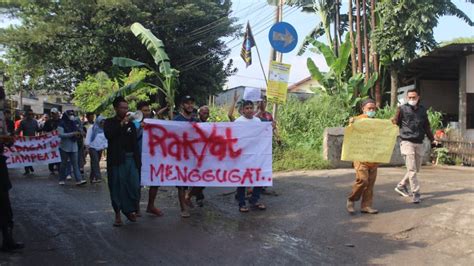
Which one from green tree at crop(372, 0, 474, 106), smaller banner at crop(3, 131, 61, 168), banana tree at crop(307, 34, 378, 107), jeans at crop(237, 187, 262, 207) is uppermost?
green tree at crop(372, 0, 474, 106)

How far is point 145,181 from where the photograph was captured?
7.01m

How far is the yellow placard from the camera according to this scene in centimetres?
675

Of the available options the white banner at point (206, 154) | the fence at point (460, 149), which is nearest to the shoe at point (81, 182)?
the white banner at point (206, 154)

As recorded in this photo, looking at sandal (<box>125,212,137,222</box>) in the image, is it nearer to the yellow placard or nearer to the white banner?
the white banner

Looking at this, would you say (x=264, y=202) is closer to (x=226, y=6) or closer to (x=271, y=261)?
(x=271, y=261)

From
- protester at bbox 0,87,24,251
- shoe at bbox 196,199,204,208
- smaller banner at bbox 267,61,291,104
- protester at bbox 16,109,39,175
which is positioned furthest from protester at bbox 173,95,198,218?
protester at bbox 16,109,39,175

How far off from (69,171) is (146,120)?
5.62 m

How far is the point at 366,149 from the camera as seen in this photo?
6.76 meters

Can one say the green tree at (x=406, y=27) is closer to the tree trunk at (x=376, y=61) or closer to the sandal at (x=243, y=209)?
the tree trunk at (x=376, y=61)

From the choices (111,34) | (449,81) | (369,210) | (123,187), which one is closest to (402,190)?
(369,210)

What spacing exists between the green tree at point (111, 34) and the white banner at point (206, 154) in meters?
20.4

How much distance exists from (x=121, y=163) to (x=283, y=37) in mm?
4684

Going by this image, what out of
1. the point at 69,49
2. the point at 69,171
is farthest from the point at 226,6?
the point at 69,171

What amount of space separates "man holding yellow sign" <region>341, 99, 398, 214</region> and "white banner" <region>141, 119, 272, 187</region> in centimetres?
120
